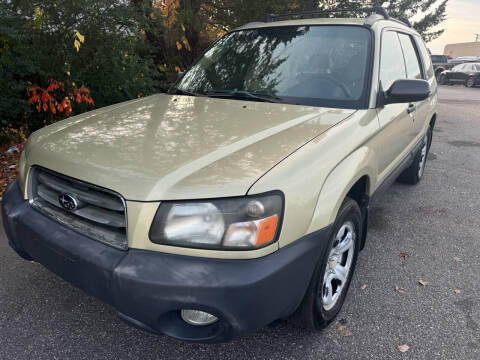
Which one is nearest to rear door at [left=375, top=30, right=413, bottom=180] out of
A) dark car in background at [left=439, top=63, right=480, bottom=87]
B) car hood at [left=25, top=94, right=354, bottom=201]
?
car hood at [left=25, top=94, right=354, bottom=201]

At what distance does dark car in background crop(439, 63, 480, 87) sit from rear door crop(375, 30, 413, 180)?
73.6ft

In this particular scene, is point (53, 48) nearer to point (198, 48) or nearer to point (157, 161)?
point (198, 48)

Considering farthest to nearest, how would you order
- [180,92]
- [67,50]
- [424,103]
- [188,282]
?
[67,50] → [424,103] → [180,92] → [188,282]

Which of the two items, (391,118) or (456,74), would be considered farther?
(456,74)

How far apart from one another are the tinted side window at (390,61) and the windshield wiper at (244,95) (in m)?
0.79

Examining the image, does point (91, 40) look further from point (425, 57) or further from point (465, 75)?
point (465, 75)

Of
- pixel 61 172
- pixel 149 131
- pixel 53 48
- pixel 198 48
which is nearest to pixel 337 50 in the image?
pixel 149 131

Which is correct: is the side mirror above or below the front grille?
above

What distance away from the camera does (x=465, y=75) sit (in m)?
22.2

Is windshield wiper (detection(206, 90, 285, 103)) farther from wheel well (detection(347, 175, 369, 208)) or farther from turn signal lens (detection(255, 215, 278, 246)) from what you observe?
turn signal lens (detection(255, 215, 278, 246))

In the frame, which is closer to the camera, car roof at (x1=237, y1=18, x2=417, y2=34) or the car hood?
the car hood

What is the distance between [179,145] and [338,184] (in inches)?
33.3

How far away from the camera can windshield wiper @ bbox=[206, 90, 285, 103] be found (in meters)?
2.68

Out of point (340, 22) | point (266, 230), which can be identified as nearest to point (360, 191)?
point (266, 230)
